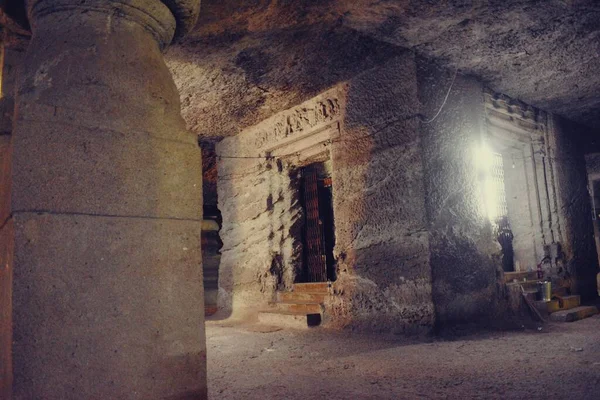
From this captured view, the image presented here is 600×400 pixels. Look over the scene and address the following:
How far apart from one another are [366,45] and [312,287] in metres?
3.37

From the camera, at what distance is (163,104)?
2.16m

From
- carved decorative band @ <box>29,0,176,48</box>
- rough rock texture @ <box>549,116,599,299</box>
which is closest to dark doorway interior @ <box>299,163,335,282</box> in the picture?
rough rock texture @ <box>549,116,599,299</box>

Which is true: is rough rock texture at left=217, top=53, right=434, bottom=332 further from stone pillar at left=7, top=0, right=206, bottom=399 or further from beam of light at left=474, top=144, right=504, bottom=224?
stone pillar at left=7, top=0, right=206, bottom=399

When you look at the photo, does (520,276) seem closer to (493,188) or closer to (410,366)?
(493,188)

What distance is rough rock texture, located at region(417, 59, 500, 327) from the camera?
4473 mm

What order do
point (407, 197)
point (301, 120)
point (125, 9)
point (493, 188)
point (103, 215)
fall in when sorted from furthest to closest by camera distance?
point (493, 188) < point (301, 120) < point (407, 197) < point (125, 9) < point (103, 215)

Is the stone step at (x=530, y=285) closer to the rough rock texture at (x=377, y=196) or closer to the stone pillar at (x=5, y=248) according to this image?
the rough rock texture at (x=377, y=196)

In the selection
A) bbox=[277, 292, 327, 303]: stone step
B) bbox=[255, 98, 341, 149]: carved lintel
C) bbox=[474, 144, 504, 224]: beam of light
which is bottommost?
bbox=[277, 292, 327, 303]: stone step

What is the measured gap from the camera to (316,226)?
7.06 m

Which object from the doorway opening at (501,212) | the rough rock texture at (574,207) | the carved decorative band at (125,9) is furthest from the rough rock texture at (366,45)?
the doorway opening at (501,212)

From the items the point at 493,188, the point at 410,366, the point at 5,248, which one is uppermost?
the point at 493,188

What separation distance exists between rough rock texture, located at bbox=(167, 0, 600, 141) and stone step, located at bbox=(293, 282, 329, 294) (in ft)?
8.48

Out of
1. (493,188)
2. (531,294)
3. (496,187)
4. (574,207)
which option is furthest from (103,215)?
(574,207)

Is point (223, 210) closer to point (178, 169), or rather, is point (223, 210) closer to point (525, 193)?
point (525, 193)
